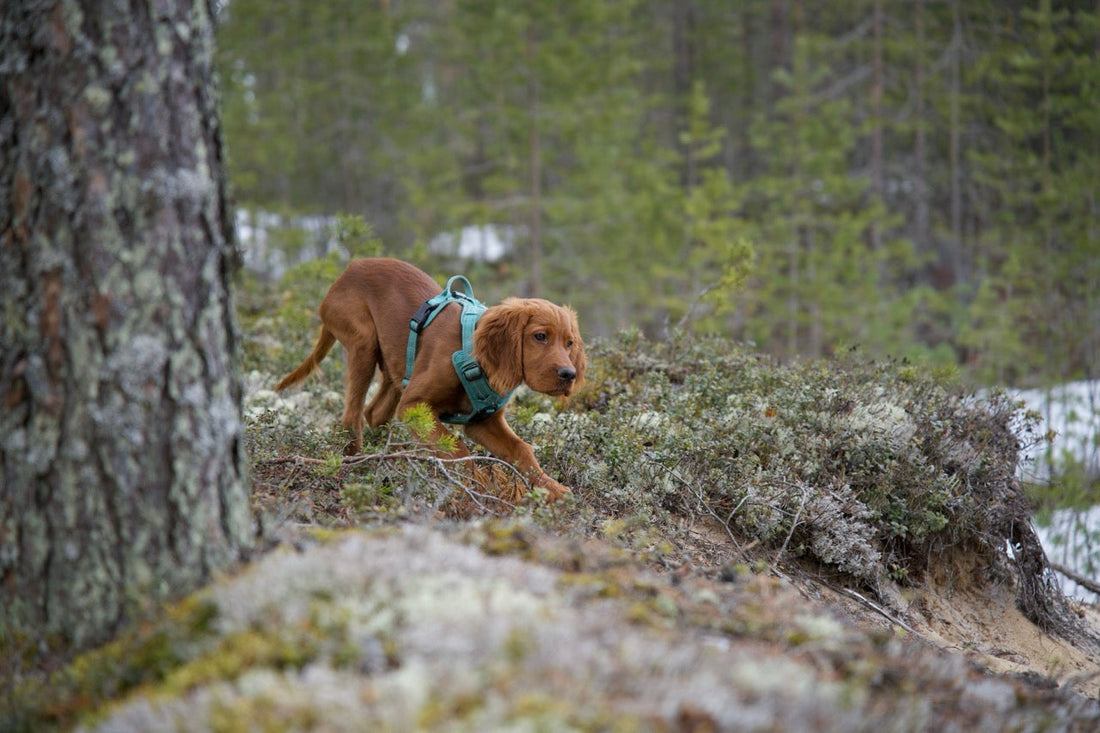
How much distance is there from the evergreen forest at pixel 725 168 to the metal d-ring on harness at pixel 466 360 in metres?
6.87

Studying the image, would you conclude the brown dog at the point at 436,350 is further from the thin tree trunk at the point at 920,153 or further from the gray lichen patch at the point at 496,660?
the thin tree trunk at the point at 920,153

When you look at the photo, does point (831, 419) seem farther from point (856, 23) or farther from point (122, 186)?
point (856, 23)

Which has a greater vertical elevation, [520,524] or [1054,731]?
[520,524]

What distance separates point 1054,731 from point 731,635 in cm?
98

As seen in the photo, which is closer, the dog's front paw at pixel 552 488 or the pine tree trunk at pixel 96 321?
the pine tree trunk at pixel 96 321

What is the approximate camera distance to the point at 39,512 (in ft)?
8.37

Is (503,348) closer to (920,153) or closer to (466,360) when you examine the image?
(466,360)

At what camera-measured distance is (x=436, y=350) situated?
5012mm

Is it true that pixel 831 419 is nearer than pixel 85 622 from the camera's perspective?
No

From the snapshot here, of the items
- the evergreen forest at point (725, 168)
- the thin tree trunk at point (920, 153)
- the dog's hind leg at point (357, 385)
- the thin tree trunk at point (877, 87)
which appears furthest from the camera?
the thin tree trunk at point (920, 153)

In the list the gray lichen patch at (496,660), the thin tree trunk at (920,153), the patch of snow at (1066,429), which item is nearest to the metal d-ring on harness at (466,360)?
the gray lichen patch at (496,660)

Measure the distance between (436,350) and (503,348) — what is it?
46cm

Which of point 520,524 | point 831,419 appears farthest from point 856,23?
point 520,524

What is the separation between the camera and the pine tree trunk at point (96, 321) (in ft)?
8.27
